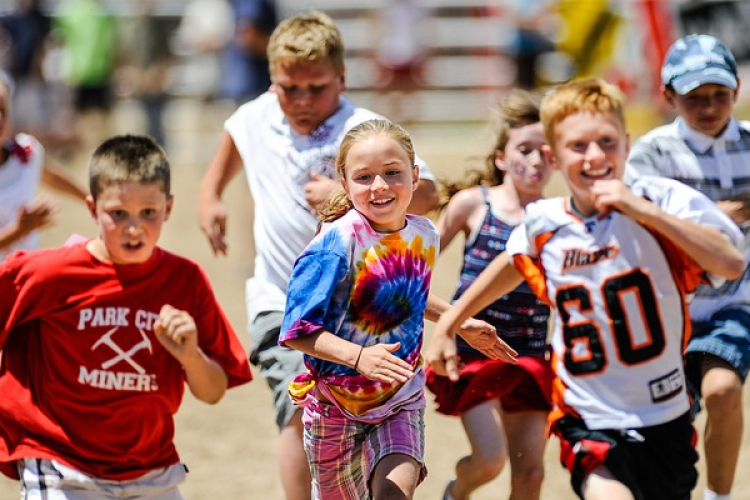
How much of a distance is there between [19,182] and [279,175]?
1.92 meters

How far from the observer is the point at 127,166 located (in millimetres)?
4789

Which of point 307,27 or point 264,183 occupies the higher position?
point 307,27

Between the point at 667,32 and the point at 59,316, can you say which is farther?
the point at 667,32

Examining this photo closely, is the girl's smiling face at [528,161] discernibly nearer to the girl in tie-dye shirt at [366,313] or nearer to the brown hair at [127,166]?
the girl in tie-dye shirt at [366,313]

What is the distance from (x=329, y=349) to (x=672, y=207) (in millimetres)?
1311

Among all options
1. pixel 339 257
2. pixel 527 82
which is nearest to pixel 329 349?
pixel 339 257

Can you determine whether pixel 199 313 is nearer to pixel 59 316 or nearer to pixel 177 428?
pixel 59 316

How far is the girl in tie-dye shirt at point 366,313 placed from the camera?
4211 mm

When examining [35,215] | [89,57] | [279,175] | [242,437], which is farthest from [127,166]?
[89,57]

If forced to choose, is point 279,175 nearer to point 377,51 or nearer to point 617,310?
point 617,310

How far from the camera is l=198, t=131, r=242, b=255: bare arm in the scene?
224 inches

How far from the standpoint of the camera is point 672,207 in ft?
15.1

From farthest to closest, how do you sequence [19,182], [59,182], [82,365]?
1. [59,182]
2. [19,182]
3. [82,365]

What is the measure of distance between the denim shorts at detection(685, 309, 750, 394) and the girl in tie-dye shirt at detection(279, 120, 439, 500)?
149cm
